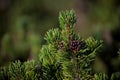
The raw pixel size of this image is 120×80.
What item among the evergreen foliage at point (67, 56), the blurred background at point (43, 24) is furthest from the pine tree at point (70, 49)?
the blurred background at point (43, 24)

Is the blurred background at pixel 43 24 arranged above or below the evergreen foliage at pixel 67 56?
above

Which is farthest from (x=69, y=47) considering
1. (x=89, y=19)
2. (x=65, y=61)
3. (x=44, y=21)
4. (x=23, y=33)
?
(x=44, y=21)

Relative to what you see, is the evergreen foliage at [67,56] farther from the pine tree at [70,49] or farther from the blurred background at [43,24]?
the blurred background at [43,24]

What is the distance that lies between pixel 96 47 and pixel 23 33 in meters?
1.89

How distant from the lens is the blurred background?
7.25 feet

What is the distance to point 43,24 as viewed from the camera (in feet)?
13.9

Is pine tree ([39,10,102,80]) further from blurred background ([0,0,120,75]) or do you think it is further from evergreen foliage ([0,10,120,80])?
blurred background ([0,0,120,75])

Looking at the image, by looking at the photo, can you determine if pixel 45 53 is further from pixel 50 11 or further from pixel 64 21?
pixel 50 11

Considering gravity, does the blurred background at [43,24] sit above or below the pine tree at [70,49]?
above

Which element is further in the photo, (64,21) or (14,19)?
(14,19)

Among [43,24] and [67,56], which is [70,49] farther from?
[43,24]

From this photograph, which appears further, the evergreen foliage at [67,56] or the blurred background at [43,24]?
the blurred background at [43,24]

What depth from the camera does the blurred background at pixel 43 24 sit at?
7.25 feet

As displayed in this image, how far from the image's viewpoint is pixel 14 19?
4.29m
